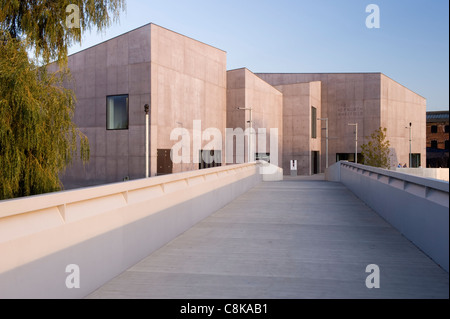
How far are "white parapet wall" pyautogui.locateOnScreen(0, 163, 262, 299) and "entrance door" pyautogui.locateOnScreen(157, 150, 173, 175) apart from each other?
23.6 meters

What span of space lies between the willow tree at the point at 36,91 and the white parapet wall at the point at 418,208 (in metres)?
8.47

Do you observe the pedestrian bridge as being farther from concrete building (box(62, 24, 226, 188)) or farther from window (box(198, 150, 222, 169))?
window (box(198, 150, 222, 169))

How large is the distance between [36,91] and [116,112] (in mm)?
22559

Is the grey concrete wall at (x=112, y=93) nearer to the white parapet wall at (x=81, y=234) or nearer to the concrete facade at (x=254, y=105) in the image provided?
the concrete facade at (x=254, y=105)

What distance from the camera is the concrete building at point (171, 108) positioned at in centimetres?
3166

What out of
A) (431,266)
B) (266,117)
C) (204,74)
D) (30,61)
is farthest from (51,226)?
(266,117)

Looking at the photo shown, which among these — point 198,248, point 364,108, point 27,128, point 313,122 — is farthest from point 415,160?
point 198,248

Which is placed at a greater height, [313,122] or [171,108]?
[313,122]

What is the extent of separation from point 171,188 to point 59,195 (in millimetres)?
3924

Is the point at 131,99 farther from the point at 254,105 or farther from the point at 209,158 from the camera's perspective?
the point at 254,105

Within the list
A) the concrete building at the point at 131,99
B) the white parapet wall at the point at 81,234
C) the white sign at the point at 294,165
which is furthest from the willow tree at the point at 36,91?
the white sign at the point at 294,165

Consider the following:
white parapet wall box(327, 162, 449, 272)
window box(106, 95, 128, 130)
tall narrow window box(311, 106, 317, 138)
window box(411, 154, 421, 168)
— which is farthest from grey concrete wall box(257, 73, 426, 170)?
white parapet wall box(327, 162, 449, 272)

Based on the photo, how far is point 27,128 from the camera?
405 inches

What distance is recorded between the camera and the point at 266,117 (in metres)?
50.4
